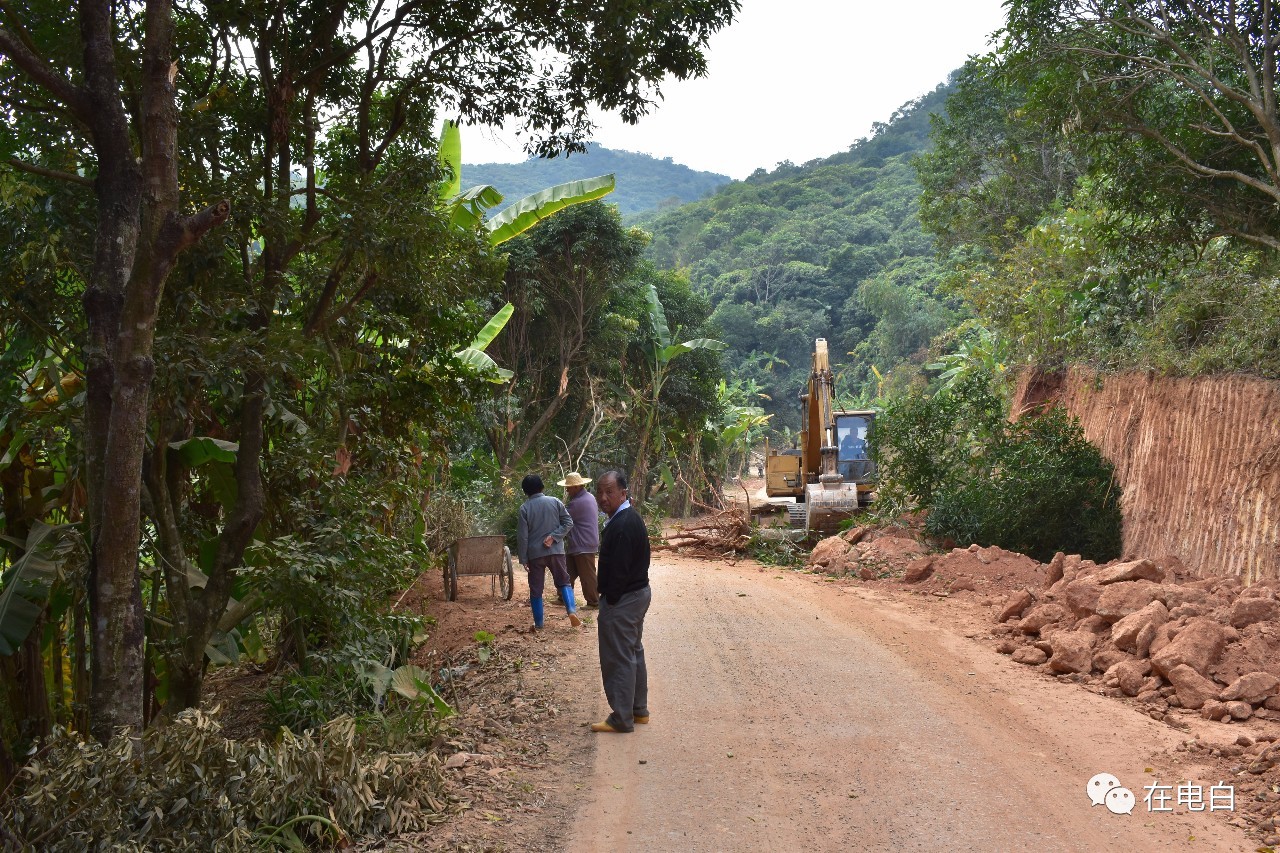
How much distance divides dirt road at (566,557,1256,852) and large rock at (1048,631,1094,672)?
286 millimetres

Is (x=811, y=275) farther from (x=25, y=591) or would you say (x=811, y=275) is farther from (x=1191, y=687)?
(x=25, y=591)

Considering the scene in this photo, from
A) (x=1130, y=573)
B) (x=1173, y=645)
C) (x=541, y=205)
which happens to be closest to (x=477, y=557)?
(x=541, y=205)

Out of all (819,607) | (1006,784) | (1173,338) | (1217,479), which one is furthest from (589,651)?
(1173,338)

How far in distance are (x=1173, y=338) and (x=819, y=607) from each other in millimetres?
6435

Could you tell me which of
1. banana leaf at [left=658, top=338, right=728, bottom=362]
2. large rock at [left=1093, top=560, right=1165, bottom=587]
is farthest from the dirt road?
banana leaf at [left=658, top=338, right=728, bottom=362]

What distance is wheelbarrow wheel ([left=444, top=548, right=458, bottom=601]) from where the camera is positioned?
12.6 m

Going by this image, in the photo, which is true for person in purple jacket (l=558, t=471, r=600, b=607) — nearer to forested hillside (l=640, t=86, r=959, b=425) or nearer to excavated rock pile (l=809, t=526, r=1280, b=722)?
excavated rock pile (l=809, t=526, r=1280, b=722)

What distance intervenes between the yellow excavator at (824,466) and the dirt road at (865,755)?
902cm

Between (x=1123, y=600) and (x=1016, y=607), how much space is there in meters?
1.59

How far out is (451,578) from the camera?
506 inches

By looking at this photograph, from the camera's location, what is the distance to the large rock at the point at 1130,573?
32.9 feet

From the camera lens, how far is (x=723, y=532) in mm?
19984

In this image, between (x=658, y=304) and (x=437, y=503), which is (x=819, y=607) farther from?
(x=658, y=304)

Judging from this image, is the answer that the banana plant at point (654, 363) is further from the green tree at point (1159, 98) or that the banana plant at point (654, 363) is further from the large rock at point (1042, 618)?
the large rock at point (1042, 618)
